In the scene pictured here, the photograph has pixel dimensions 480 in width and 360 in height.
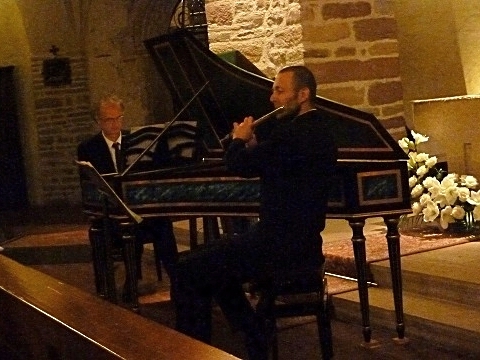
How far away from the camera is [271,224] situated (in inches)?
159

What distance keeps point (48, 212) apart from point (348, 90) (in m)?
6.00

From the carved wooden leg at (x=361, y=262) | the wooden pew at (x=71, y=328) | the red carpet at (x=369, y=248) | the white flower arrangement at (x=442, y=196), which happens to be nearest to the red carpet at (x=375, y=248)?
the red carpet at (x=369, y=248)

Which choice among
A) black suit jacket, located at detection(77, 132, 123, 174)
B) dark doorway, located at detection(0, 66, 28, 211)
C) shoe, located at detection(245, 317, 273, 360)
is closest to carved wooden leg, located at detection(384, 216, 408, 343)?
shoe, located at detection(245, 317, 273, 360)

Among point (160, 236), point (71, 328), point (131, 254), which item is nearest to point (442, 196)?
point (160, 236)

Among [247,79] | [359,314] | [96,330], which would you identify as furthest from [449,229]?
→ [96,330]

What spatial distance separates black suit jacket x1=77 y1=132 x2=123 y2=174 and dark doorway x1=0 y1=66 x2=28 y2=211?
7.18 metres


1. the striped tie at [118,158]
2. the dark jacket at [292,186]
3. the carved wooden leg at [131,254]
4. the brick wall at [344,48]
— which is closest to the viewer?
the dark jacket at [292,186]

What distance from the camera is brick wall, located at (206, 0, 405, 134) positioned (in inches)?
275

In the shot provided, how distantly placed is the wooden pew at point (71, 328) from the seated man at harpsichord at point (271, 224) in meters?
1.02

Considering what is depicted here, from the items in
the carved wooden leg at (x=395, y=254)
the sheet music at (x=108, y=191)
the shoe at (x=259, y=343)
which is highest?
the sheet music at (x=108, y=191)

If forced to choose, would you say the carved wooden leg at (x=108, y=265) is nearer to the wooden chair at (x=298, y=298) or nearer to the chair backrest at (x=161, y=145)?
the chair backrest at (x=161, y=145)

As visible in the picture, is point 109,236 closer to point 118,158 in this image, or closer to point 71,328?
point 118,158

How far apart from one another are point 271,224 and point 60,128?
919 centimetres

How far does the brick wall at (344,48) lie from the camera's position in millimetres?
6992
